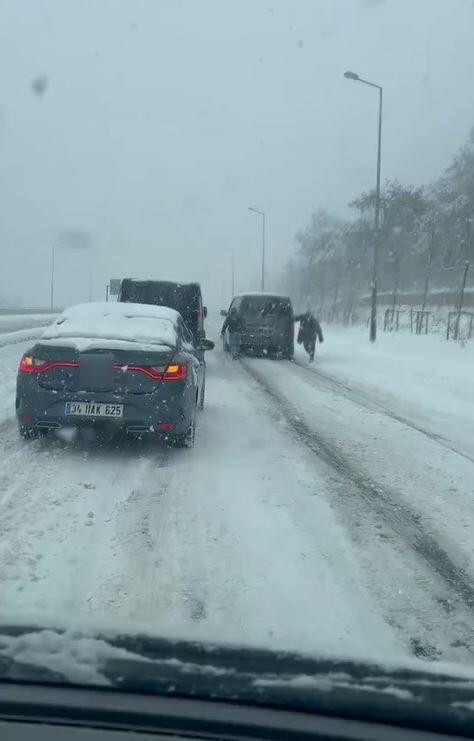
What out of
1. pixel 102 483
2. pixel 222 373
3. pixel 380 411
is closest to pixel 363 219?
pixel 222 373

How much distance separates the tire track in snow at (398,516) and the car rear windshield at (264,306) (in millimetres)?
14300

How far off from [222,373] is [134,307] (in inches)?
348

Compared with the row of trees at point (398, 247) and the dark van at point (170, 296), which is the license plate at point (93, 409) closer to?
the dark van at point (170, 296)

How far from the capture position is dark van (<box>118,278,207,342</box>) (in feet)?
58.3

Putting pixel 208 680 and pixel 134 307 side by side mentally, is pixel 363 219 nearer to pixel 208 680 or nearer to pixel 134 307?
pixel 134 307

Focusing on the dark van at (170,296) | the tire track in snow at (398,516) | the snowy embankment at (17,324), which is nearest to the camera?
the tire track in snow at (398,516)

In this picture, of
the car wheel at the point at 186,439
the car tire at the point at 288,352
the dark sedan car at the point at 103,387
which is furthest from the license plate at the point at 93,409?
the car tire at the point at 288,352

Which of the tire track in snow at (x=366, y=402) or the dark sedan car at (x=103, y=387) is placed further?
the tire track in snow at (x=366, y=402)

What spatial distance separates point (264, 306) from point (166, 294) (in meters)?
6.39

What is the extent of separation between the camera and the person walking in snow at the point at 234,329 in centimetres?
2361

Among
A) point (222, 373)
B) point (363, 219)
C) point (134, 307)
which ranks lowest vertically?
point (222, 373)

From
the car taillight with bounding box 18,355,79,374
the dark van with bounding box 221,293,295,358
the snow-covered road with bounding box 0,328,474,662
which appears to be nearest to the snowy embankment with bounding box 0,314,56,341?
the dark van with bounding box 221,293,295,358

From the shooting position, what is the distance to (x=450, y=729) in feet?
6.53

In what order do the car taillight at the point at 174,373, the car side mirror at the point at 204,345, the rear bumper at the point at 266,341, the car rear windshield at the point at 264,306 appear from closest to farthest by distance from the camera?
1. the car taillight at the point at 174,373
2. the car side mirror at the point at 204,345
3. the rear bumper at the point at 266,341
4. the car rear windshield at the point at 264,306
